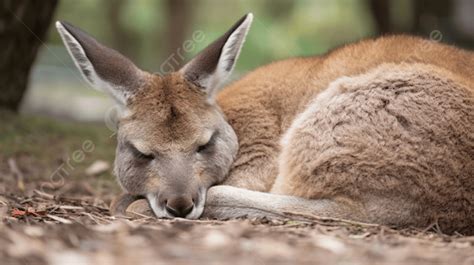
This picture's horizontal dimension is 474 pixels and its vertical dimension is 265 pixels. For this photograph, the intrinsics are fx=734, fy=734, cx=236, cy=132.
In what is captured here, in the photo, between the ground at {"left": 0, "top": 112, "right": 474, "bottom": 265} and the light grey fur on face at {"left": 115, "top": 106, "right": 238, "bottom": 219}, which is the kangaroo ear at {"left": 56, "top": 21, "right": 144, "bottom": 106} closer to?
the light grey fur on face at {"left": 115, "top": 106, "right": 238, "bottom": 219}

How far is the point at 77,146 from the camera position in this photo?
9.68 meters

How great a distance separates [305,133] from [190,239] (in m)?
1.99

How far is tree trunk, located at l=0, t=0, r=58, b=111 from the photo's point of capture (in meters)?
→ 9.33

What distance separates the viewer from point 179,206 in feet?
19.6

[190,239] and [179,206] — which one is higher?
[179,206]

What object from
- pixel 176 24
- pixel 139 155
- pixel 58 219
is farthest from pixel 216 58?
pixel 176 24

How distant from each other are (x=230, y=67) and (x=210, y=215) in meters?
1.53

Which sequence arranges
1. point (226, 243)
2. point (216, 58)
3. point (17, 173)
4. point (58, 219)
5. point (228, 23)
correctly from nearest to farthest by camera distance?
point (226, 243) → point (58, 219) → point (216, 58) → point (17, 173) → point (228, 23)

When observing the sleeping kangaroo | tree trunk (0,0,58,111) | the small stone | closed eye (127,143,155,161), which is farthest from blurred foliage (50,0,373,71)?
the small stone

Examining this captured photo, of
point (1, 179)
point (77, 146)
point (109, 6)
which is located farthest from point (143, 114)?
point (109, 6)

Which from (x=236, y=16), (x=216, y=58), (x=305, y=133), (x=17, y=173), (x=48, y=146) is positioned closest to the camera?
(x=305, y=133)

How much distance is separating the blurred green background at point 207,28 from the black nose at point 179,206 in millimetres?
7252

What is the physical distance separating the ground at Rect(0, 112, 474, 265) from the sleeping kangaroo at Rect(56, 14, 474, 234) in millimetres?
236

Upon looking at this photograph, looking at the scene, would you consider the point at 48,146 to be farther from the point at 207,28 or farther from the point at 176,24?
the point at 207,28
